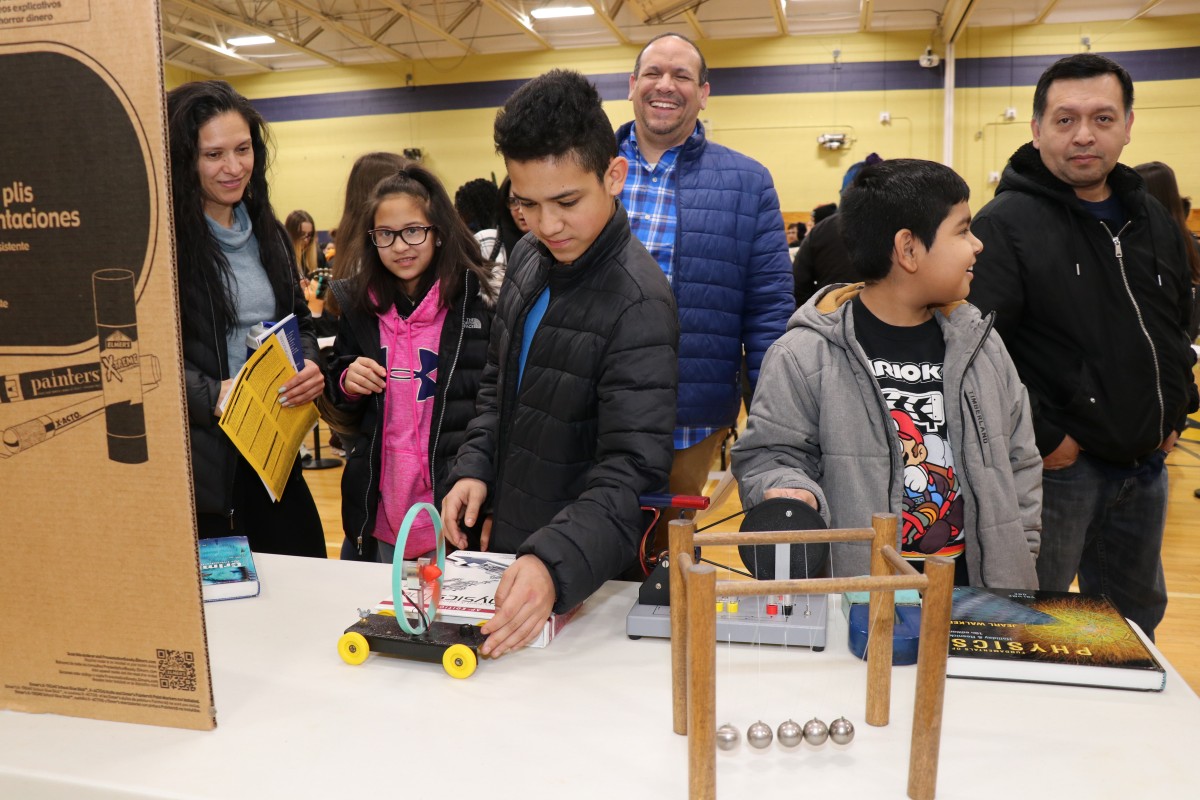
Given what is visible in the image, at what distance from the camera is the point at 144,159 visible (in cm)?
85

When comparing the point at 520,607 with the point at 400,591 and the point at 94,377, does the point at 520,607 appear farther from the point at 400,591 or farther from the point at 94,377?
the point at 94,377

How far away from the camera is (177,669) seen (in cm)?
92

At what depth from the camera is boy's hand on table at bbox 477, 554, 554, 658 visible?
1052mm

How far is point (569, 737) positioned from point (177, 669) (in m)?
0.41

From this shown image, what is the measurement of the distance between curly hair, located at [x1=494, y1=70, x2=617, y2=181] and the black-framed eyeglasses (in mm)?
765

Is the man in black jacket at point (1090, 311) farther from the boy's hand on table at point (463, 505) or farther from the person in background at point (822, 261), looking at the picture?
the person in background at point (822, 261)

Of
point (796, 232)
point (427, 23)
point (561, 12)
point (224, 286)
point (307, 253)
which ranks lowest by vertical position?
point (224, 286)

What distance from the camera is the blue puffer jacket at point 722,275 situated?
7.70ft

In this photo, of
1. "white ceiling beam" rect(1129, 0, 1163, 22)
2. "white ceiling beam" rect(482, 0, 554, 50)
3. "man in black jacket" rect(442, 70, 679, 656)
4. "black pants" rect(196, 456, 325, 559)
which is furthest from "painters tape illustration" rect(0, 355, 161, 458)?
"white ceiling beam" rect(1129, 0, 1163, 22)

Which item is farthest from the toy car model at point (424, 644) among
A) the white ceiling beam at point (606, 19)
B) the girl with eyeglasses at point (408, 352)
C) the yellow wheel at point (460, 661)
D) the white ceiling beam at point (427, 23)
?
the white ceiling beam at point (427, 23)

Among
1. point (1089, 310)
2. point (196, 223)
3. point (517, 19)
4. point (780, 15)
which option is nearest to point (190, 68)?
point (517, 19)

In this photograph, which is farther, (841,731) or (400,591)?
(400,591)

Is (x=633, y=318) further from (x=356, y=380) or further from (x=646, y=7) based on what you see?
(x=646, y=7)

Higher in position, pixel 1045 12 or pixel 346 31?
pixel 346 31
